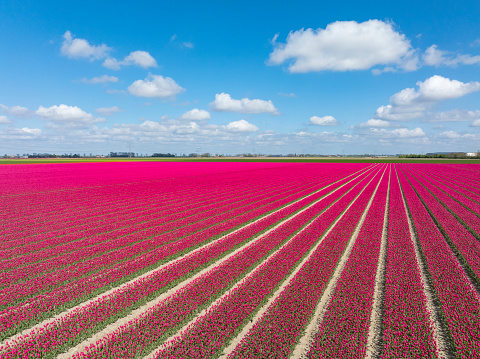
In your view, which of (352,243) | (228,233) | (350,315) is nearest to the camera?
(350,315)

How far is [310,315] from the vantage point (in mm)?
6758

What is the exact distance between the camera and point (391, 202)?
73.7 ft

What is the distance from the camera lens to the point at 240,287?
8.20 m

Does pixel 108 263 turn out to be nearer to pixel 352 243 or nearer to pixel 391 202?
pixel 352 243

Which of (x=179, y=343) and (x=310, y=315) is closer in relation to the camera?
(x=179, y=343)

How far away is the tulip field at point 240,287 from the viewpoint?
579 cm

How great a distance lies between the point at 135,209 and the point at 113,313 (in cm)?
1392

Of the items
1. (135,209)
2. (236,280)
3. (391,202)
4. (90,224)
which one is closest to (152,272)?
(236,280)

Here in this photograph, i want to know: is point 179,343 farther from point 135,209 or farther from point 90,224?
point 135,209

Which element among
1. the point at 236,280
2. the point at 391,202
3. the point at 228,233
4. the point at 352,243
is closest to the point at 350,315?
the point at 236,280

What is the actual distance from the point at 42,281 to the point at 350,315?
973 centimetres

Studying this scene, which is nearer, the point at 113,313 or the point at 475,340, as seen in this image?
the point at 475,340

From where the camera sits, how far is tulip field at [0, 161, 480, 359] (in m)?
5.79

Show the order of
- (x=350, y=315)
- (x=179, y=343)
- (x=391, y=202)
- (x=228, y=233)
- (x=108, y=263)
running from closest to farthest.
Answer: (x=179, y=343)
(x=350, y=315)
(x=108, y=263)
(x=228, y=233)
(x=391, y=202)
